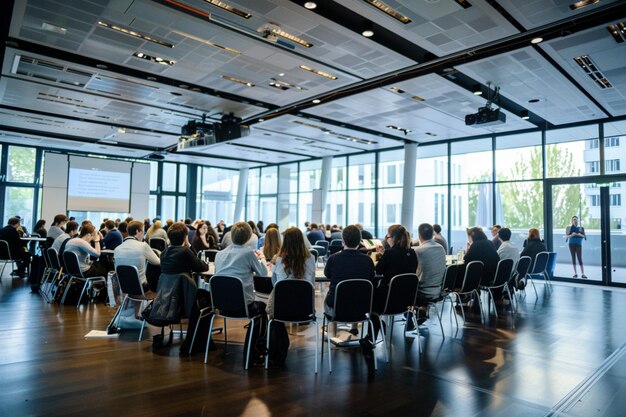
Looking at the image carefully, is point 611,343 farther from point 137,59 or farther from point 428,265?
point 137,59

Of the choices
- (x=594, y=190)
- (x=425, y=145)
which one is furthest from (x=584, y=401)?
(x=425, y=145)

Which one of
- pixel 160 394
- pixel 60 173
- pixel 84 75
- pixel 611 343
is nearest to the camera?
pixel 160 394

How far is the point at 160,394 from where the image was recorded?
3.29m

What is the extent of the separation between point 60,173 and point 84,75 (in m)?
8.30

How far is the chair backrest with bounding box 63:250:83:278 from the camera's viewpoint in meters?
6.18

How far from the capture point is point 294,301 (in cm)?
382

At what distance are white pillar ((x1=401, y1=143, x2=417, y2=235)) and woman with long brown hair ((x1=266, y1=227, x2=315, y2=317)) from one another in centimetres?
937

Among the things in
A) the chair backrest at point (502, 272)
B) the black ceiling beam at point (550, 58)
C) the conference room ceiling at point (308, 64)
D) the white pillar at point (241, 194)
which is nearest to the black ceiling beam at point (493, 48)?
the conference room ceiling at point (308, 64)

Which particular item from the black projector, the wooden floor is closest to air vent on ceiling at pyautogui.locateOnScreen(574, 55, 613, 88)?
the black projector

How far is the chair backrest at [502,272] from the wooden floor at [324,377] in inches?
33.2

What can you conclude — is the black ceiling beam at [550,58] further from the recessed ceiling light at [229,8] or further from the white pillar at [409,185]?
the white pillar at [409,185]

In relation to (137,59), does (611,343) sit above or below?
below

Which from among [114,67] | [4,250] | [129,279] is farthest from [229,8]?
[4,250]

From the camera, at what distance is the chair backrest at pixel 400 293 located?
4.14 meters
